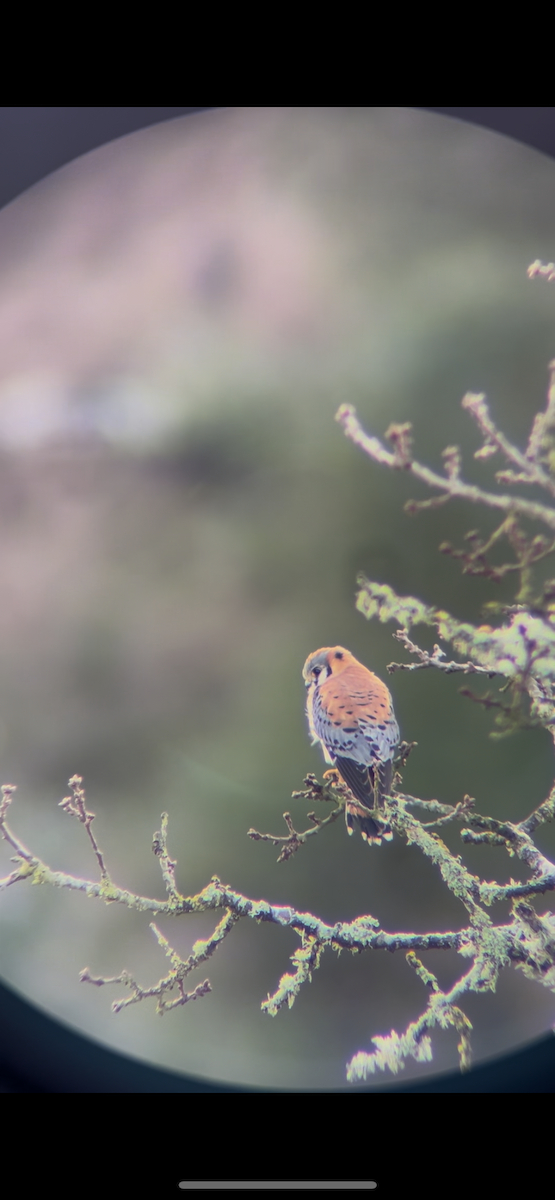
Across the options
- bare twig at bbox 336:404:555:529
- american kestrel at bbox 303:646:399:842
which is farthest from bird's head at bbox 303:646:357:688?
bare twig at bbox 336:404:555:529

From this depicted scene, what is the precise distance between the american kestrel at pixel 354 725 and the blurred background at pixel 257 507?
0.02 meters

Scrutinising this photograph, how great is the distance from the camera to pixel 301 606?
3.56 ft

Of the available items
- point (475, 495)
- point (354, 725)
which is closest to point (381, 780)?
point (354, 725)

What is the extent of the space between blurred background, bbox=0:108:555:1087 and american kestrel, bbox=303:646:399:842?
0.02m

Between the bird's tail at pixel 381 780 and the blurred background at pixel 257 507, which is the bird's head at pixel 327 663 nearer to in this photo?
the blurred background at pixel 257 507

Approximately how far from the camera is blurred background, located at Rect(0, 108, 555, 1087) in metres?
1.08

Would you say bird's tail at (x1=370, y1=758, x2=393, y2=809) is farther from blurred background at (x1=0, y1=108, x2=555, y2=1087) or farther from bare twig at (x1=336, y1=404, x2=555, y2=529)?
bare twig at (x1=336, y1=404, x2=555, y2=529)

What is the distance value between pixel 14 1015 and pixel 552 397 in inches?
46.1

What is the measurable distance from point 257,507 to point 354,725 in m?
0.32

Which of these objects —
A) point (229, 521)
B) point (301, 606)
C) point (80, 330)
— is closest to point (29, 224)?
point (80, 330)

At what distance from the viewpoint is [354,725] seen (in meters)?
1.07

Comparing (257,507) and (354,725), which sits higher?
(257,507)

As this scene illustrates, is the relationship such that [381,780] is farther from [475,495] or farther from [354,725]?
[475,495]
